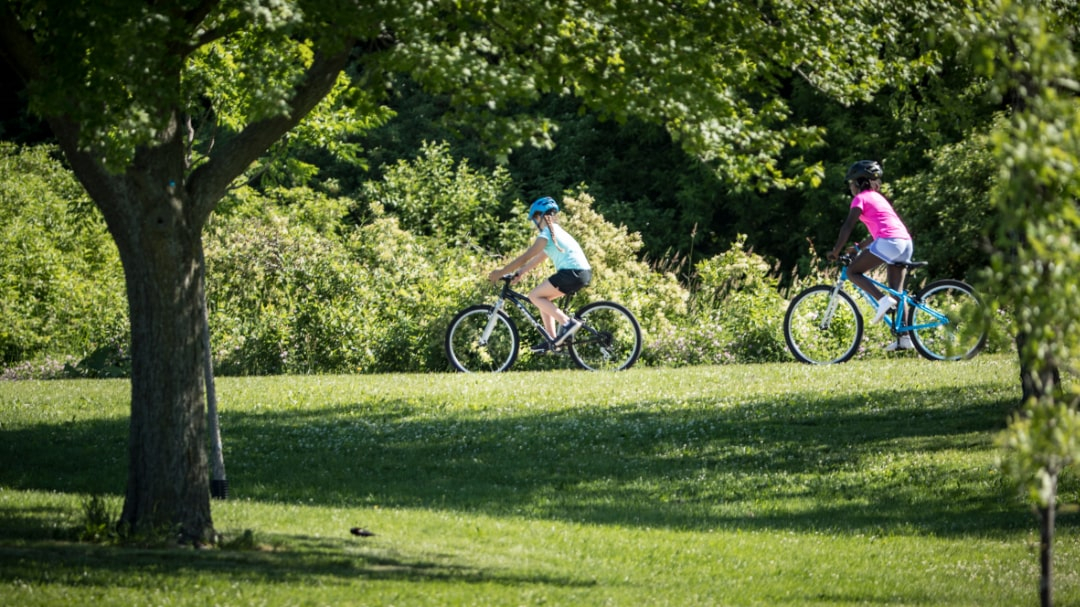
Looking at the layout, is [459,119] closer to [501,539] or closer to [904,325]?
[501,539]

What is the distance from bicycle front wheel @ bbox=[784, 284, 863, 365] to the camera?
15.3 metres

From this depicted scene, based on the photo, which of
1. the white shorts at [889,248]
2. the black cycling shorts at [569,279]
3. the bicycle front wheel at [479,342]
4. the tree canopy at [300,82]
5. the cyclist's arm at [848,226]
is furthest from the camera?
the bicycle front wheel at [479,342]

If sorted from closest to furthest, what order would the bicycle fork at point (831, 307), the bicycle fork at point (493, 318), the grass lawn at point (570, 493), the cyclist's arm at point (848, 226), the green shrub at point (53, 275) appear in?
the grass lawn at point (570, 493) < the cyclist's arm at point (848, 226) < the bicycle fork at point (831, 307) < the bicycle fork at point (493, 318) < the green shrub at point (53, 275)

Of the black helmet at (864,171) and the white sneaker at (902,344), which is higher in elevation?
the black helmet at (864,171)

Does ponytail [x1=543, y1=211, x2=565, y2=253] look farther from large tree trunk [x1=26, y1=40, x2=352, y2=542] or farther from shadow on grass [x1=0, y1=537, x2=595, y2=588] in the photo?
shadow on grass [x1=0, y1=537, x2=595, y2=588]

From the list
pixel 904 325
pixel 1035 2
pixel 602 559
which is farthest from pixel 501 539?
pixel 904 325

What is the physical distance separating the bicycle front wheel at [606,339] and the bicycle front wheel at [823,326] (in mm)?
1936

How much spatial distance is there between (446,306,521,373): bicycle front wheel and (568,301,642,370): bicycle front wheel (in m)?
0.85

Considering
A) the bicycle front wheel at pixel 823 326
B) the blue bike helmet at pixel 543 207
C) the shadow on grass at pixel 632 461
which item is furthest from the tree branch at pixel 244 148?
the bicycle front wheel at pixel 823 326

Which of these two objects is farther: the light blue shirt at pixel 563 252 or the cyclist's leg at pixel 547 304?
the cyclist's leg at pixel 547 304

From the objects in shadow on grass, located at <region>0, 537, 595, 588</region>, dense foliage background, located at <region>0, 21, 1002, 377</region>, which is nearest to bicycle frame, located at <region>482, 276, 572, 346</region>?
dense foliage background, located at <region>0, 21, 1002, 377</region>

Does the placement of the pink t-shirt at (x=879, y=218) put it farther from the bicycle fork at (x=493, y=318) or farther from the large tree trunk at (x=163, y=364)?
the large tree trunk at (x=163, y=364)

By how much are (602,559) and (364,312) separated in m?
10.5

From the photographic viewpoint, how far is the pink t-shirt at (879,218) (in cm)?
1427
